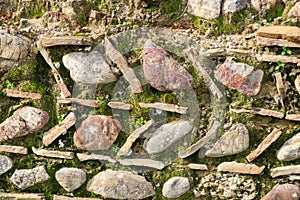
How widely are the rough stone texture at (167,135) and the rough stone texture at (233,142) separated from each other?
248 millimetres

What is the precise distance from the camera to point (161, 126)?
3.72m

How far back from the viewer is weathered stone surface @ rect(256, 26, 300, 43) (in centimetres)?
353

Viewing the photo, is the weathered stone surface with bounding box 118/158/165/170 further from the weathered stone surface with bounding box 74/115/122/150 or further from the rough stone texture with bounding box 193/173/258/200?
the rough stone texture with bounding box 193/173/258/200

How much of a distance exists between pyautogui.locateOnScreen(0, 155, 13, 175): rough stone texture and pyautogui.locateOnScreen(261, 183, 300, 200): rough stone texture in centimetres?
194

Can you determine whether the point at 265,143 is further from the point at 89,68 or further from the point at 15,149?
the point at 15,149

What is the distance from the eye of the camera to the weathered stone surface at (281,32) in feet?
11.6

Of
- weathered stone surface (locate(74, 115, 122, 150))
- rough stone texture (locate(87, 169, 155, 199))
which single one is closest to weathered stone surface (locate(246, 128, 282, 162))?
rough stone texture (locate(87, 169, 155, 199))

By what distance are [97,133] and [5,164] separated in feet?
2.49

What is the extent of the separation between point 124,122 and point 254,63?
42.1 inches

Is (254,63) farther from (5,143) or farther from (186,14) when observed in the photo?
(5,143)

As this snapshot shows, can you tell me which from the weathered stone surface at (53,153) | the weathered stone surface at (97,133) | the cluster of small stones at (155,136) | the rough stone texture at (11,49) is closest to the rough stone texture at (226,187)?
the cluster of small stones at (155,136)

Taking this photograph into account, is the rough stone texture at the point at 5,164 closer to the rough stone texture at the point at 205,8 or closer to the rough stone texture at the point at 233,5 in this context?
the rough stone texture at the point at 205,8

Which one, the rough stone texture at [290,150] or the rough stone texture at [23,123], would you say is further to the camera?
the rough stone texture at [23,123]

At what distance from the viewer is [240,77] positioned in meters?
3.64
